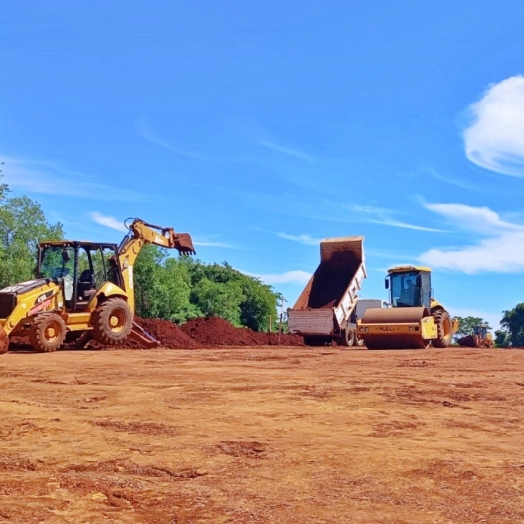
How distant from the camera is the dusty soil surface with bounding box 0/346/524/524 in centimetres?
401

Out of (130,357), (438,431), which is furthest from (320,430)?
(130,357)

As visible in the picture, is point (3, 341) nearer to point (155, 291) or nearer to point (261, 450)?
point (261, 450)

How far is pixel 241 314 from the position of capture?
56281 mm

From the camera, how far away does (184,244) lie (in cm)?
2256

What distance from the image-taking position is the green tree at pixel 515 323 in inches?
2776

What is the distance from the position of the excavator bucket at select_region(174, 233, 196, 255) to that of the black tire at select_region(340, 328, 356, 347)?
308 inches

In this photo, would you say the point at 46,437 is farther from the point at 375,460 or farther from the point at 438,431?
the point at 438,431

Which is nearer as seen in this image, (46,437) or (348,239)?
(46,437)

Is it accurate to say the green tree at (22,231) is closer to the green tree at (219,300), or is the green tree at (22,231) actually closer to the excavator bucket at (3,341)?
the green tree at (219,300)

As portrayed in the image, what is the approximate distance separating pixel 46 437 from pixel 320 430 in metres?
2.70

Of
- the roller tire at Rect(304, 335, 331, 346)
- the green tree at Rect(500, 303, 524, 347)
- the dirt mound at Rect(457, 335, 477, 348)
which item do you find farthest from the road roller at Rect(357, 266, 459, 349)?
the green tree at Rect(500, 303, 524, 347)

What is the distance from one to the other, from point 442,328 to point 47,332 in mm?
14397

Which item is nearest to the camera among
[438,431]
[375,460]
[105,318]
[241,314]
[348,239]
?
[375,460]

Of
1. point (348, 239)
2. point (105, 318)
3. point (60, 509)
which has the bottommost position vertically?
point (60, 509)
